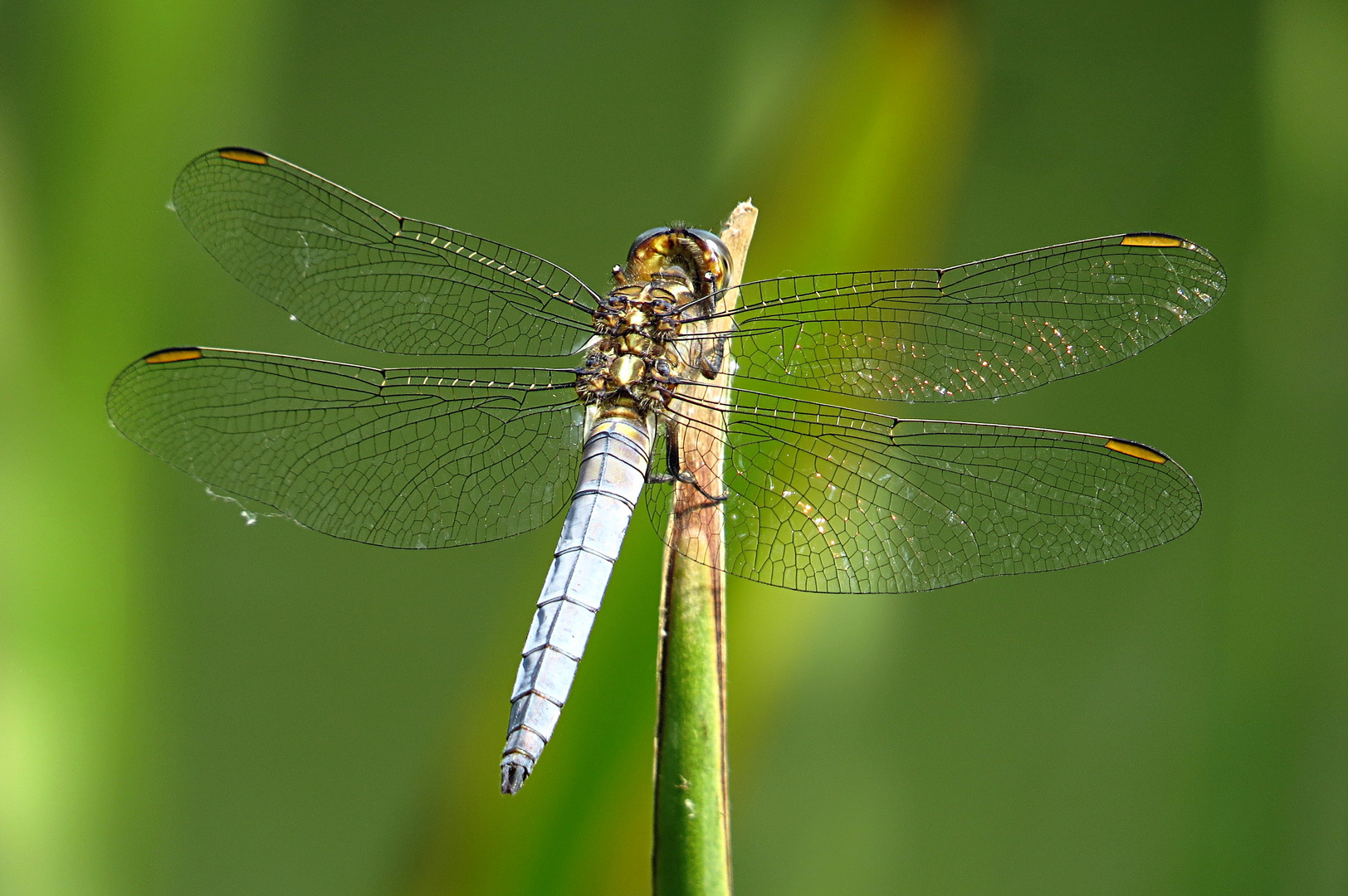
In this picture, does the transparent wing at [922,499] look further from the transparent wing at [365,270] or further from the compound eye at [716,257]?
the transparent wing at [365,270]

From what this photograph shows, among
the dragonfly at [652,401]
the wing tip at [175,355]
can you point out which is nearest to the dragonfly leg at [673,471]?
the dragonfly at [652,401]

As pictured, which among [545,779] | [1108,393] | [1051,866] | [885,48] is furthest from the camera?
[1108,393]

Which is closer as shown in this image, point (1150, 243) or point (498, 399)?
point (1150, 243)

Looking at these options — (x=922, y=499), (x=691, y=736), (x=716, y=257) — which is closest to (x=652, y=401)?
(x=716, y=257)

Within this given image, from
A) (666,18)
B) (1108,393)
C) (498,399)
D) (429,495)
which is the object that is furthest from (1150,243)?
(666,18)

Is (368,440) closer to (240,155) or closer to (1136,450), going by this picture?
(240,155)

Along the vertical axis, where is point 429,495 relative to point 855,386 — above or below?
below

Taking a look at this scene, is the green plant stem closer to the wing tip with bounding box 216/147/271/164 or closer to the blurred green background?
the blurred green background

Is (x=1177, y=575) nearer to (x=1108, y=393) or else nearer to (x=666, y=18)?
(x=1108, y=393)
